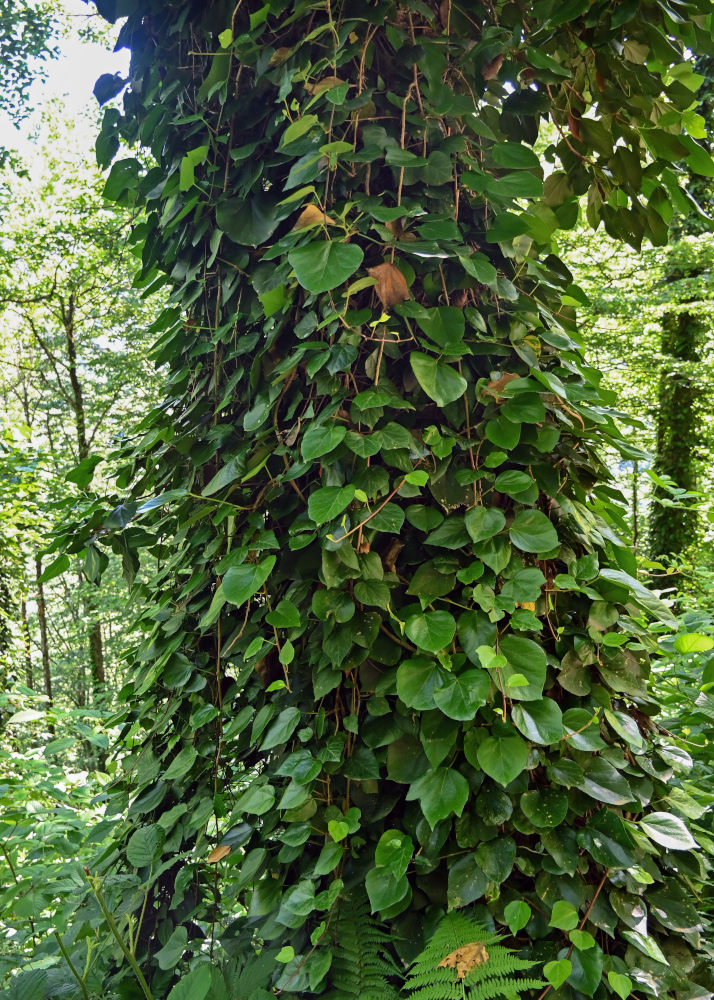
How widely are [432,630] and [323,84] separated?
87 centimetres

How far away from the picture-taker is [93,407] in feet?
36.3

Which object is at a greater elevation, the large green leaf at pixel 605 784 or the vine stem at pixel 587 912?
the large green leaf at pixel 605 784

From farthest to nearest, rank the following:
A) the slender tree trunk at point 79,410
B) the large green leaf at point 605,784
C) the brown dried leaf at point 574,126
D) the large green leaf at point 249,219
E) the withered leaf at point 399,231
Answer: the slender tree trunk at point 79,410
the brown dried leaf at point 574,126
the large green leaf at point 249,219
the withered leaf at point 399,231
the large green leaf at point 605,784

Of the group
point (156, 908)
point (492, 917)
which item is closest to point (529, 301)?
point (492, 917)

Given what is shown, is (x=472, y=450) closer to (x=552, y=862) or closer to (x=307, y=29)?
(x=552, y=862)

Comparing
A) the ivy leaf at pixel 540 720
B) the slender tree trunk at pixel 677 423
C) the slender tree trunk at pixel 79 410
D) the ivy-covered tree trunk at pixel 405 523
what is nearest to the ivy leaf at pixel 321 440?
the ivy-covered tree trunk at pixel 405 523

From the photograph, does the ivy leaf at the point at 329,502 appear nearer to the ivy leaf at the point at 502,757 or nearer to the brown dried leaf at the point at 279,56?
the ivy leaf at the point at 502,757

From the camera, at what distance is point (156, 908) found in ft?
3.95

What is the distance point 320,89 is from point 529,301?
478 millimetres

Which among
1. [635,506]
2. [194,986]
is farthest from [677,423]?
[194,986]

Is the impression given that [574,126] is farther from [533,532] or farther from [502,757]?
[502,757]

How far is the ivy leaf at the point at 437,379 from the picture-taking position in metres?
0.87

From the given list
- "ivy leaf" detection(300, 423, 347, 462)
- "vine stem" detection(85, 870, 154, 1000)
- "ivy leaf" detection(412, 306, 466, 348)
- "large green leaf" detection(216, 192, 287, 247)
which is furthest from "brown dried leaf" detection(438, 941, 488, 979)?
"large green leaf" detection(216, 192, 287, 247)

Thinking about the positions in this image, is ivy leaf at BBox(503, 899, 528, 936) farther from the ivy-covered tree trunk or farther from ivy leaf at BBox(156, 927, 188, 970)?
ivy leaf at BBox(156, 927, 188, 970)
